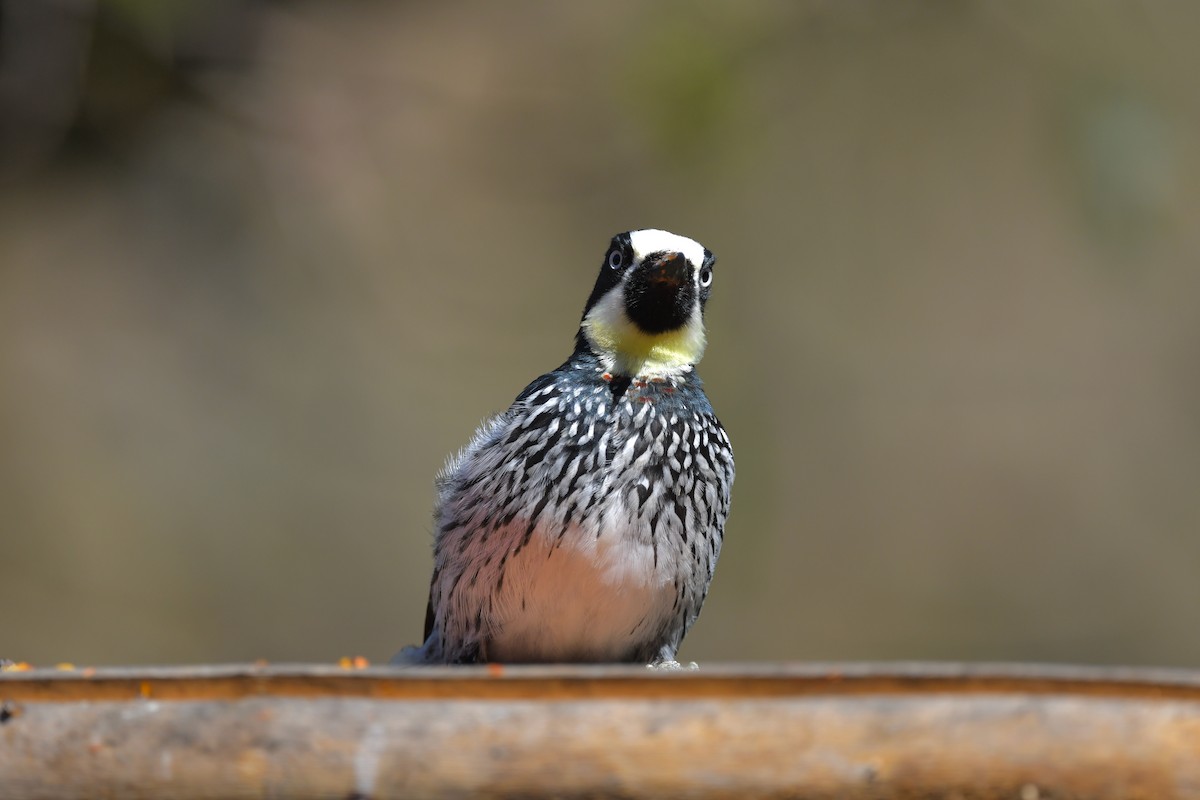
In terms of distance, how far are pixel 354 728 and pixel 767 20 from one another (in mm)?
5530

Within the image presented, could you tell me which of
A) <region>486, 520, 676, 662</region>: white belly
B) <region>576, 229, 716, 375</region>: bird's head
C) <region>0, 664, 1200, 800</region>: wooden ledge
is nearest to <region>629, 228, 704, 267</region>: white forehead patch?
<region>576, 229, 716, 375</region>: bird's head

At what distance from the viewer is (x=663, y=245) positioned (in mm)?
2748

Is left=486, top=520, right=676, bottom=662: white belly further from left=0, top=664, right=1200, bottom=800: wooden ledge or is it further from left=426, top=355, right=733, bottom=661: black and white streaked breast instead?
left=0, top=664, right=1200, bottom=800: wooden ledge

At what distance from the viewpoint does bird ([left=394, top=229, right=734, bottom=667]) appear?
8.25ft

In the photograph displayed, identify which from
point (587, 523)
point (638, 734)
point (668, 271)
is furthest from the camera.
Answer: point (668, 271)

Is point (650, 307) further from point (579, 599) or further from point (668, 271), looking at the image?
point (579, 599)

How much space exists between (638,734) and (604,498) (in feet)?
3.21

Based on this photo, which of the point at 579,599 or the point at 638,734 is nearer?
the point at 638,734

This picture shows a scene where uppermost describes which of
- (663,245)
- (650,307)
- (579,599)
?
(663,245)

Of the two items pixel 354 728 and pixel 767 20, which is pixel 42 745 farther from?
pixel 767 20

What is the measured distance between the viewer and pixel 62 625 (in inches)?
225

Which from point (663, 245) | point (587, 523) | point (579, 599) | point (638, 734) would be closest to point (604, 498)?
point (587, 523)

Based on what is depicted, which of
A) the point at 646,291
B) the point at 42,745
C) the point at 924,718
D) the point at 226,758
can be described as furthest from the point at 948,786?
the point at 646,291

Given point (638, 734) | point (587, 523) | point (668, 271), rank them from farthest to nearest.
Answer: point (668, 271) < point (587, 523) < point (638, 734)
